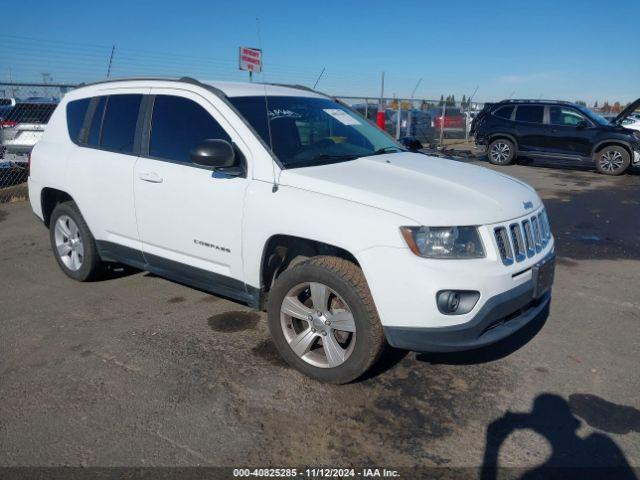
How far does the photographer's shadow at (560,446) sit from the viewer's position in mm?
2568

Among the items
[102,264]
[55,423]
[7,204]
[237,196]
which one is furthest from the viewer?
[7,204]

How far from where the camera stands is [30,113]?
10.5m

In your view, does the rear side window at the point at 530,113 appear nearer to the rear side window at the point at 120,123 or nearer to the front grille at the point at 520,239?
the front grille at the point at 520,239

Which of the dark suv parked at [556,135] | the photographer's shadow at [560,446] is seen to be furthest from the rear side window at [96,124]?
the dark suv parked at [556,135]

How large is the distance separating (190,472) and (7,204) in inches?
322

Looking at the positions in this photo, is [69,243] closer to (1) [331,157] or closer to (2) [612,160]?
(1) [331,157]

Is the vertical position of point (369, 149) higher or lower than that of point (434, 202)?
higher

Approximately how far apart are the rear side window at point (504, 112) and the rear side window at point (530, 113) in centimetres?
23

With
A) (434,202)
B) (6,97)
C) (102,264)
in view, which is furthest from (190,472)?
(6,97)

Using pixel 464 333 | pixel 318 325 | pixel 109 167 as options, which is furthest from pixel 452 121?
pixel 464 333

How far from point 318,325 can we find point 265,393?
524 mm

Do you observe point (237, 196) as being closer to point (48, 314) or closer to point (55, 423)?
point (55, 423)

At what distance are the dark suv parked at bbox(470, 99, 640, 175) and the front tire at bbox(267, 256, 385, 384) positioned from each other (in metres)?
12.7

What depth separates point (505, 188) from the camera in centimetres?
354
